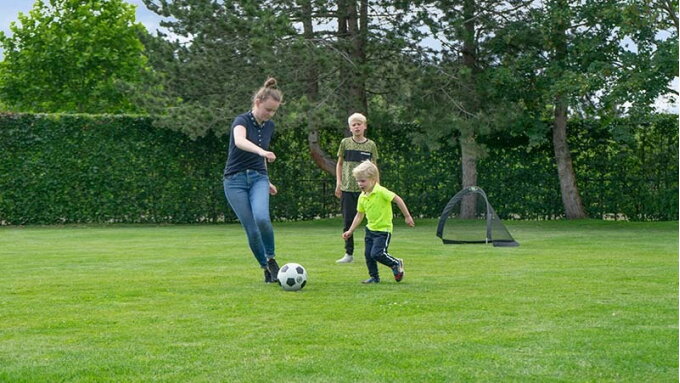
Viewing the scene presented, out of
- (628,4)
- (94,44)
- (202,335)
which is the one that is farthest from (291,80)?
(94,44)

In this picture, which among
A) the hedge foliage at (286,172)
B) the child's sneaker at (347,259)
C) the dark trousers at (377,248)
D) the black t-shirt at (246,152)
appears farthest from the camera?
the hedge foliage at (286,172)

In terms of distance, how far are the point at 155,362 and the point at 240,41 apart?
50.7ft

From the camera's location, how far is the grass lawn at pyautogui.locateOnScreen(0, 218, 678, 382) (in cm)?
517

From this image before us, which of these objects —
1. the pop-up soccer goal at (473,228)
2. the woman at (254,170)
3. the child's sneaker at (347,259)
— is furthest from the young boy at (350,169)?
the pop-up soccer goal at (473,228)

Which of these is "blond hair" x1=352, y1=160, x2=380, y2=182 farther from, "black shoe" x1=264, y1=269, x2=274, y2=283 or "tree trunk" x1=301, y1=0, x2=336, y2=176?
"tree trunk" x1=301, y1=0, x2=336, y2=176

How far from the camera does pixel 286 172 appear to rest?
2334cm

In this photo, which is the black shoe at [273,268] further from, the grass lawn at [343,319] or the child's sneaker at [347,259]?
the child's sneaker at [347,259]

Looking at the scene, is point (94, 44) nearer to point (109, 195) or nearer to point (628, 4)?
point (109, 195)

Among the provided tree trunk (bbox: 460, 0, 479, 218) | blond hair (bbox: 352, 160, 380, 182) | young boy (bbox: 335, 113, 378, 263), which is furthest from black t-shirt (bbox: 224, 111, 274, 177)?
tree trunk (bbox: 460, 0, 479, 218)

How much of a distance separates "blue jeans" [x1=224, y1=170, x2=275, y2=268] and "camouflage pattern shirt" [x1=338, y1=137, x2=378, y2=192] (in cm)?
275

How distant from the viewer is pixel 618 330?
20.6ft

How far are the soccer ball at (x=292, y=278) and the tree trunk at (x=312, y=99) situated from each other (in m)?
11.2

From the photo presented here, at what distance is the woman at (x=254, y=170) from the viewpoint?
28.7ft

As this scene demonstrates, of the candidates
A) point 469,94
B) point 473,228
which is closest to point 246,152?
point 473,228
